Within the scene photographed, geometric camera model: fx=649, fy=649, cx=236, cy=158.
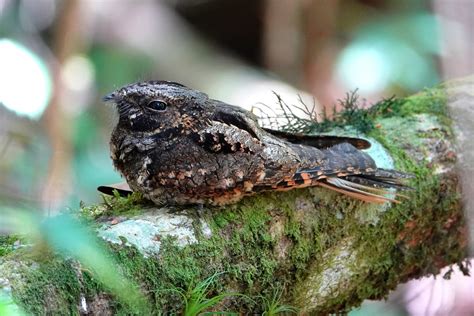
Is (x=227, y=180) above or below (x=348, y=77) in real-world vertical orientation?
below

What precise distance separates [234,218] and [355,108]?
121cm

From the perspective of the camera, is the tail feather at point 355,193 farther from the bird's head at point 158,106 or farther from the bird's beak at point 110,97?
the bird's beak at point 110,97

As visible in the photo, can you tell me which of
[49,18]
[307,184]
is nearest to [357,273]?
[307,184]

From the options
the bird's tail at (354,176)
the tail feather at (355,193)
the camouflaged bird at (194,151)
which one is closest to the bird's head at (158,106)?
the camouflaged bird at (194,151)

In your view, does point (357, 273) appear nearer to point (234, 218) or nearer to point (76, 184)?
point (234, 218)

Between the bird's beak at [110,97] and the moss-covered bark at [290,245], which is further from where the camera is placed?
the bird's beak at [110,97]

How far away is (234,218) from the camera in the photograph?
2.65 metres

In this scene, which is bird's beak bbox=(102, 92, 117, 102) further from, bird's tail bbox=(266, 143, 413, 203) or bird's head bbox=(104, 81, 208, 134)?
bird's tail bbox=(266, 143, 413, 203)

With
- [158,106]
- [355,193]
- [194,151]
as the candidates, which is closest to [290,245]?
[355,193]

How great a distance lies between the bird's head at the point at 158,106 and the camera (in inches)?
106

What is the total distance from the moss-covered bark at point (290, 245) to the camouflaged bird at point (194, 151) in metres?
0.10

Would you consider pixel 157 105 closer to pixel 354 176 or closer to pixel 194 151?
pixel 194 151

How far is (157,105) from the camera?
Result: 271cm

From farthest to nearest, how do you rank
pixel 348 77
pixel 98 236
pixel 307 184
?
pixel 348 77, pixel 307 184, pixel 98 236
